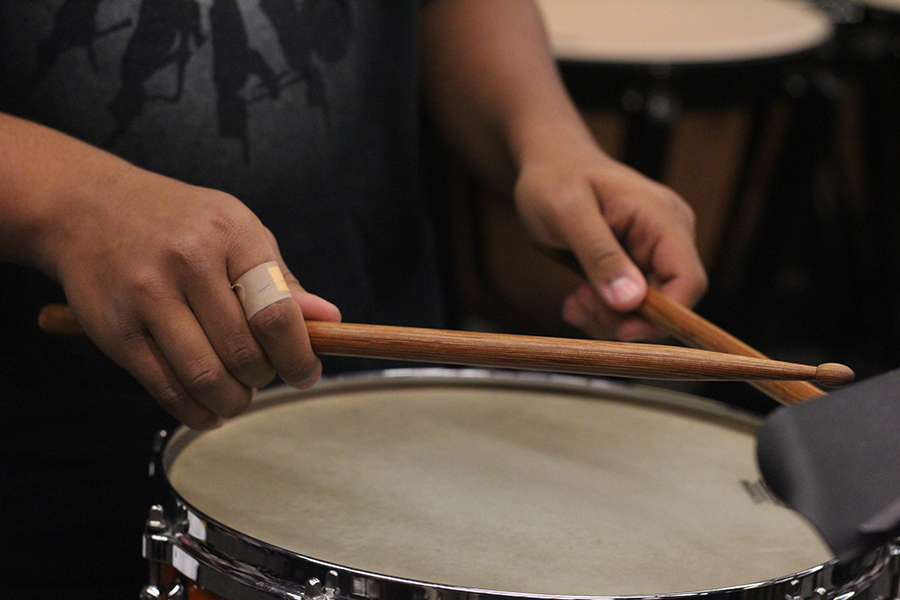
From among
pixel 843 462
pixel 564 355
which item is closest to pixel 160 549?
pixel 564 355

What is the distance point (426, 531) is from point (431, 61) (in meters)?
0.49

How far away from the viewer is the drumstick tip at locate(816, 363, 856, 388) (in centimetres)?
46

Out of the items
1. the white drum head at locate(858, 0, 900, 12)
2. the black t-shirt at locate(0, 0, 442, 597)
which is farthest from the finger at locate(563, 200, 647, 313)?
the white drum head at locate(858, 0, 900, 12)

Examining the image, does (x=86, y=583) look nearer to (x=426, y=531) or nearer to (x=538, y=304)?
(x=426, y=531)

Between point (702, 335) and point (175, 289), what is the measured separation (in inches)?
12.1

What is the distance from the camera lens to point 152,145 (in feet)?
2.17

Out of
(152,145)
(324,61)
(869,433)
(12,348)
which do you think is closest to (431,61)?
Result: (324,61)

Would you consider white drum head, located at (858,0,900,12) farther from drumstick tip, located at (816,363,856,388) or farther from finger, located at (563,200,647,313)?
drumstick tip, located at (816,363,856,388)

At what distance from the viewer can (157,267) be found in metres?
0.47

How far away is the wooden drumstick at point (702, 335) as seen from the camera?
56 centimetres

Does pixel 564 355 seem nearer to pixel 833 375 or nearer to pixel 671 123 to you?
pixel 833 375

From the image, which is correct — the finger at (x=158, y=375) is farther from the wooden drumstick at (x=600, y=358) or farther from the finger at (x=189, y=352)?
the wooden drumstick at (x=600, y=358)

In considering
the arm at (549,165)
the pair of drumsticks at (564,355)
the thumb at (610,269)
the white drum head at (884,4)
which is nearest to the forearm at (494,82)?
the arm at (549,165)

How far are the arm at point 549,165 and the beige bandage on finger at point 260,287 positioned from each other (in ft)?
0.88
